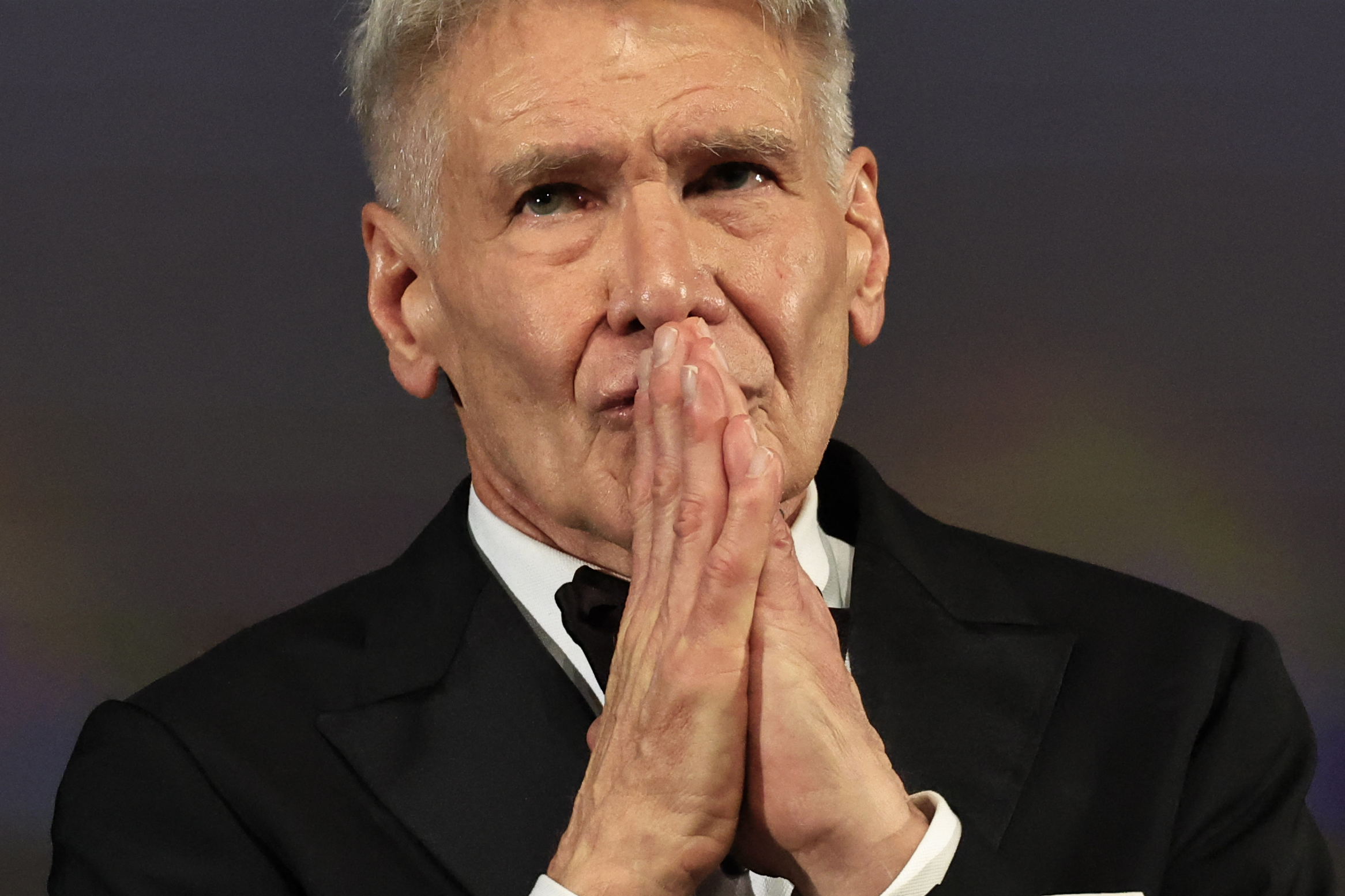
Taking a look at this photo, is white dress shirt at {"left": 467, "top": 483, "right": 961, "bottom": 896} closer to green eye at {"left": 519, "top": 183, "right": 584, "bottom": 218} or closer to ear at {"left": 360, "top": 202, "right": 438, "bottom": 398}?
ear at {"left": 360, "top": 202, "right": 438, "bottom": 398}

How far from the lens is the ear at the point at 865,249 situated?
2.38m

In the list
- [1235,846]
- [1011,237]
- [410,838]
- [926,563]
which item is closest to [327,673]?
[410,838]

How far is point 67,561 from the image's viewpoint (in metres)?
2.74

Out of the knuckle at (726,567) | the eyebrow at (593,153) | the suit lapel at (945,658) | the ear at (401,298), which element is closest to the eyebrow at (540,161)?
the eyebrow at (593,153)

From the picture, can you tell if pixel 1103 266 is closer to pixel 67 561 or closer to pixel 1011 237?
pixel 1011 237

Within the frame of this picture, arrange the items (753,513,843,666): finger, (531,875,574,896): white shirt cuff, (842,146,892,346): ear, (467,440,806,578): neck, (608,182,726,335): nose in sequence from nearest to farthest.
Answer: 1. (531,875,574,896): white shirt cuff
2. (753,513,843,666): finger
3. (608,182,726,335): nose
4. (467,440,806,578): neck
5. (842,146,892,346): ear

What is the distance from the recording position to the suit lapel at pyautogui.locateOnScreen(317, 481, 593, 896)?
2070 millimetres

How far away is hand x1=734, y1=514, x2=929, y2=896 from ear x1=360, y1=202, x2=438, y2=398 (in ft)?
1.94

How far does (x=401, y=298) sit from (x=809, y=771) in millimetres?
850

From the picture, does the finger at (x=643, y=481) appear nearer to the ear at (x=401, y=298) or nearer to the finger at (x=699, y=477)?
the finger at (x=699, y=477)

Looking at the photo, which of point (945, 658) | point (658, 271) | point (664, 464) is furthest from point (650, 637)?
point (945, 658)

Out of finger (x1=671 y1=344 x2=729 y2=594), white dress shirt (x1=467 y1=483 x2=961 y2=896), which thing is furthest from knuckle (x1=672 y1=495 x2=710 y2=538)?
white dress shirt (x1=467 y1=483 x2=961 y2=896)

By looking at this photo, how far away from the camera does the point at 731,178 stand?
2.19 metres

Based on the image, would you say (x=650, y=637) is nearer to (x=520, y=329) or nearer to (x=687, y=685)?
(x=687, y=685)
